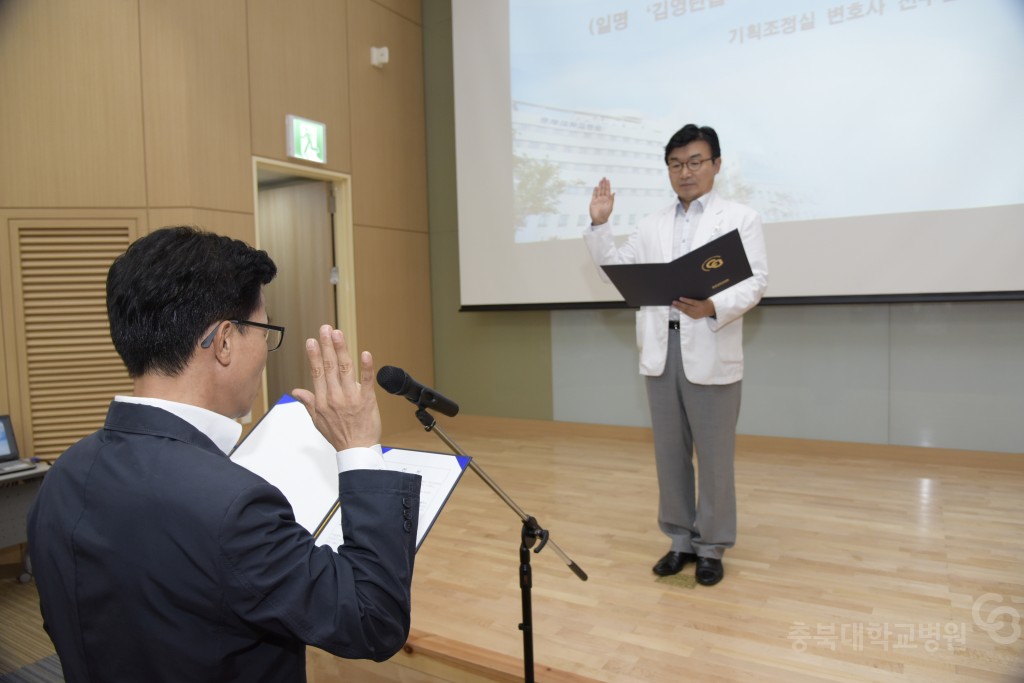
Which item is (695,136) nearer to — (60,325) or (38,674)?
(38,674)

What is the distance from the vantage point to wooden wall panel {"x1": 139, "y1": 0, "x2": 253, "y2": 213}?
3670mm

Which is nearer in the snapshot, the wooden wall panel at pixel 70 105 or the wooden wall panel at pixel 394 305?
the wooden wall panel at pixel 70 105

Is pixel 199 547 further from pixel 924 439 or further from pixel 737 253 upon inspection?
pixel 924 439

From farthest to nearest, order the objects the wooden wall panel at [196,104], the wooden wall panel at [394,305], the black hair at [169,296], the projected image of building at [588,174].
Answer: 1. the wooden wall panel at [394,305]
2. the projected image of building at [588,174]
3. the wooden wall panel at [196,104]
4. the black hair at [169,296]

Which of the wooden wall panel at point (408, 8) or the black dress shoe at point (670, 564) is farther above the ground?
the wooden wall panel at point (408, 8)

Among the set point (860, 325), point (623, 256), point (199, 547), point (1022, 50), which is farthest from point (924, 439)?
point (199, 547)

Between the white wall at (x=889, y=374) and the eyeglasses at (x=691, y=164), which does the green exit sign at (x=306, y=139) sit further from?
the eyeglasses at (x=691, y=164)

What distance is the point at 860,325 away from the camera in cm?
404

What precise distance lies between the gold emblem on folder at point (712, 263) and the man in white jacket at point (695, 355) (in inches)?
8.9

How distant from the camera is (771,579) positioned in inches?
95.4

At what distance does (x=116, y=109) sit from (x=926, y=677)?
4251 millimetres

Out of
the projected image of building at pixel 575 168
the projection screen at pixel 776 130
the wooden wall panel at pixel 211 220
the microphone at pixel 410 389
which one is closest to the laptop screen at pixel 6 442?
the wooden wall panel at pixel 211 220

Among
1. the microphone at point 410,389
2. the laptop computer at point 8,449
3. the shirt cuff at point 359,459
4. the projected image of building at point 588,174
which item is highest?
the projected image of building at point 588,174

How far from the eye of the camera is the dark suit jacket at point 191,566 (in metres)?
0.77
